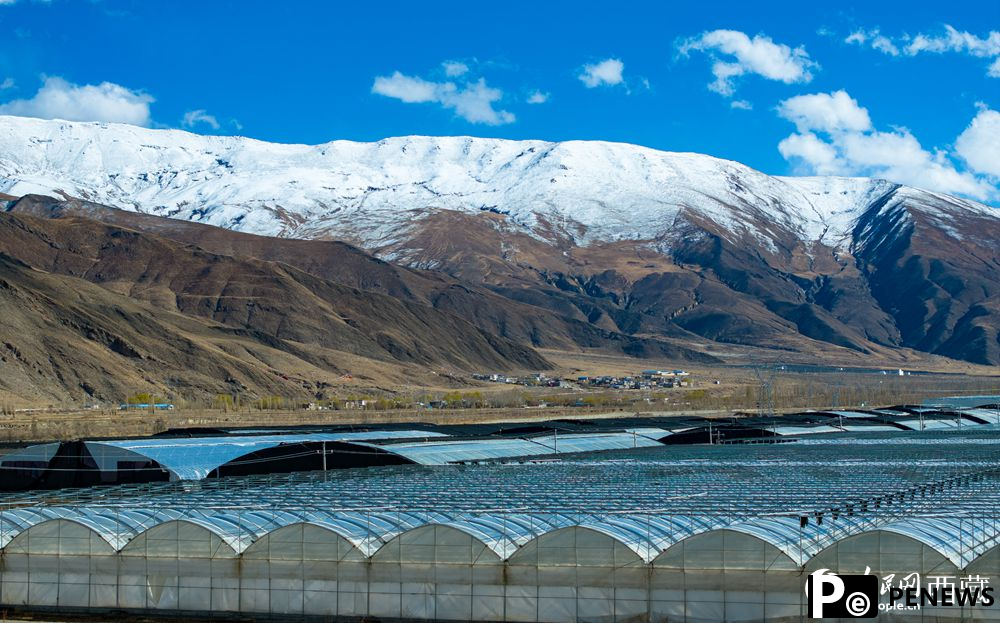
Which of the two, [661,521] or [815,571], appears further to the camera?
[661,521]

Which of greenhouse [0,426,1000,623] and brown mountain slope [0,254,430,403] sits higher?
brown mountain slope [0,254,430,403]

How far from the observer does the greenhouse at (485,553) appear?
27.7 metres

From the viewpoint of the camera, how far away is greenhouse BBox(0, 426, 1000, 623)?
1091 inches

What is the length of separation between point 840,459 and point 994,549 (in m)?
30.8

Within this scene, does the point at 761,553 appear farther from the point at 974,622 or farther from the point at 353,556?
the point at 353,556

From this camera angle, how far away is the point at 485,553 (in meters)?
29.2

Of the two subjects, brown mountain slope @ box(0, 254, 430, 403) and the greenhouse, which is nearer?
the greenhouse

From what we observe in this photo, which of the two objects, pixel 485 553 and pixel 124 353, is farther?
pixel 124 353

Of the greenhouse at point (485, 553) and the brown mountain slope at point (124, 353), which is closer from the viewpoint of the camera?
the greenhouse at point (485, 553)

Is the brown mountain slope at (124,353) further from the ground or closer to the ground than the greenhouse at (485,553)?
further from the ground

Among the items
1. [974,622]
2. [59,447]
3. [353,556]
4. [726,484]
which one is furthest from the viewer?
[59,447]

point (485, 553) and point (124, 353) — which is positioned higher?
point (124, 353)

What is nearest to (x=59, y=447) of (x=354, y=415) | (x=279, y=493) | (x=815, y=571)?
(x=279, y=493)

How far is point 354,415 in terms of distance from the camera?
124 meters
